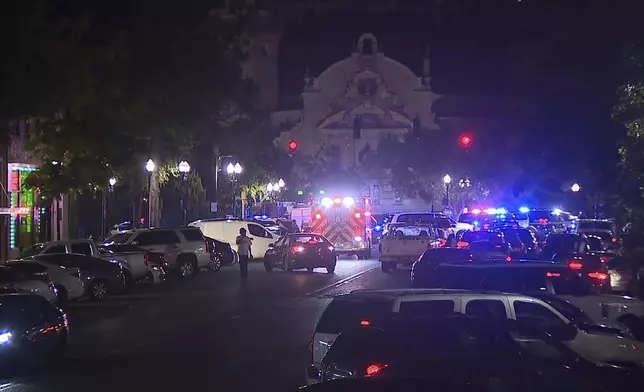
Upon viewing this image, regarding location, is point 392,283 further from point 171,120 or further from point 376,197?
point 376,197

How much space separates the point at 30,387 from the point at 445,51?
343ft

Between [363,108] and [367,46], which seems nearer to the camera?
[363,108]

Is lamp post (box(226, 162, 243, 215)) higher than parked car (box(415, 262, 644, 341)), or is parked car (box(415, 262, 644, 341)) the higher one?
lamp post (box(226, 162, 243, 215))

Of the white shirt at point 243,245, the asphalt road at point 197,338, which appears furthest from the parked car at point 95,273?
the white shirt at point 243,245

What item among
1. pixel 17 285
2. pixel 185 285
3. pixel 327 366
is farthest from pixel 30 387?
pixel 185 285

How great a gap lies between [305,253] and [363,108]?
60408 mm

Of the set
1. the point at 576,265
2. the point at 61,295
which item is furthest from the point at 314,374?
the point at 61,295

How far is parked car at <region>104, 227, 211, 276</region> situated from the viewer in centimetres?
3594

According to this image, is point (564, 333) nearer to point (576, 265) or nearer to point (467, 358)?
point (467, 358)

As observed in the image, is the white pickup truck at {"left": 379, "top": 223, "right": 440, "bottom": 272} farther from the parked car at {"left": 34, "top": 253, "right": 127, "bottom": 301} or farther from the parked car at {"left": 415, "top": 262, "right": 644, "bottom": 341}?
the parked car at {"left": 415, "top": 262, "right": 644, "bottom": 341}

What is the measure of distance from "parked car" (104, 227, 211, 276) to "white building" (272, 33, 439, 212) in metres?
56.8

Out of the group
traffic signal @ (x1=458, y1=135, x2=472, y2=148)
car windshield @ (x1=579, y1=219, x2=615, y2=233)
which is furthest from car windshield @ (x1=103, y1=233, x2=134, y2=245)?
car windshield @ (x1=579, y1=219, x2=615, y2=233)

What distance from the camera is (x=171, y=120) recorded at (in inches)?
1403

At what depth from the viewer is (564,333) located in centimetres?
912
